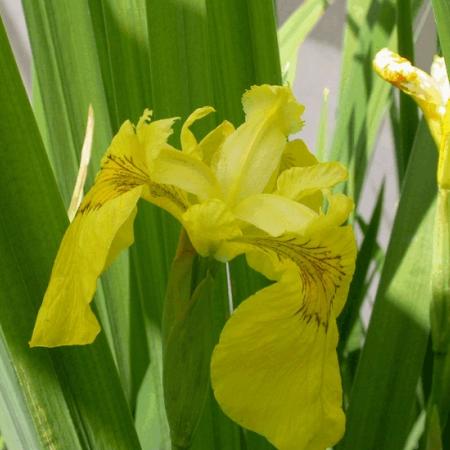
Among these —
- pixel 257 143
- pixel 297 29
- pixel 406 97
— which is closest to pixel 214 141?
pixel 257 143

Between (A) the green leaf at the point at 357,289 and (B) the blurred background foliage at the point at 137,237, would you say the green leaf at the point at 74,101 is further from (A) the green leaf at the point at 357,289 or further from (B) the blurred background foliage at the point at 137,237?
(A) the green leaf at the point at 357,289

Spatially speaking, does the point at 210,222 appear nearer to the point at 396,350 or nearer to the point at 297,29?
the point at 396,350

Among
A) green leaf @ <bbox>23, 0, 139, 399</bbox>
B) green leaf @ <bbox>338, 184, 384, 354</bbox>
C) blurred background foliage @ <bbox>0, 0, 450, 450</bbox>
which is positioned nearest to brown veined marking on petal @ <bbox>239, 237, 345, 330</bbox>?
blurred background foliage @ <bbox>0, 0, 450, 450</bbox>

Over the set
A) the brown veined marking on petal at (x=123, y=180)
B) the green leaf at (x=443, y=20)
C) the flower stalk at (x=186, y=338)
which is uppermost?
the green leaf at (x=443, y=20)

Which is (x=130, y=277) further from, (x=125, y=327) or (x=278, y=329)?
(x=278, y=329)

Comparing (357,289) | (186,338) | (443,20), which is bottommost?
(357,289)

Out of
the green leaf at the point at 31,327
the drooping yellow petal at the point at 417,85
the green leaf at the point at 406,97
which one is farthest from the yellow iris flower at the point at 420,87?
the green leaf at the point at 31,327

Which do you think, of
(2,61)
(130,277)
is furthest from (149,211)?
(2,61)
